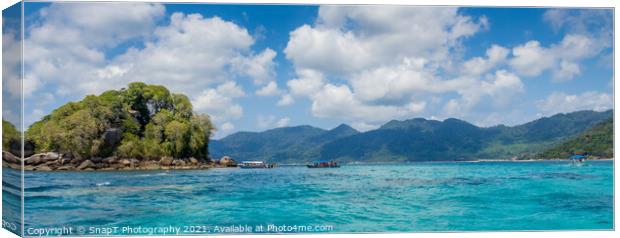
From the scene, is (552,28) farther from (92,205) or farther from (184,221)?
(92,205)

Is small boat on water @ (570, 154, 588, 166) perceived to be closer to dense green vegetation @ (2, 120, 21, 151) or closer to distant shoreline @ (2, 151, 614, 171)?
distant shoreline @ (2, 151, 614, 171)

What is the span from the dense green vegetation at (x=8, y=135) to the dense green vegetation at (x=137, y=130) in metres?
14.2

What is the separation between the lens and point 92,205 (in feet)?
28.2

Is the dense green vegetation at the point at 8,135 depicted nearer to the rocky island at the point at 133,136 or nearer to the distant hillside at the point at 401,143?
the distant hillside at the point at 401,143

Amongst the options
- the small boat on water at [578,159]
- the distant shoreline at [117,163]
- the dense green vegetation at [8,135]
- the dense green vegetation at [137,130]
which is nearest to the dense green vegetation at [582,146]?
the small boat on water at [578,159]

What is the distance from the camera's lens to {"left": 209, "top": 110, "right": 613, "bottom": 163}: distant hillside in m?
18.9

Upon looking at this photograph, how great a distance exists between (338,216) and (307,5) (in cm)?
351

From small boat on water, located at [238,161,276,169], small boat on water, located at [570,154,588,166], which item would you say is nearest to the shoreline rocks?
small boat on water, located at [238,161,276,169]

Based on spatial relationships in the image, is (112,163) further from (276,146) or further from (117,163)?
(276,146)

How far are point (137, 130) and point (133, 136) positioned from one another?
47cm

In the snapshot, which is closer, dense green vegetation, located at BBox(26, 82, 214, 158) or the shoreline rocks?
the shoreline rocks

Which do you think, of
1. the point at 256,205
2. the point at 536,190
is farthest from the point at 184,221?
the point at 536,190

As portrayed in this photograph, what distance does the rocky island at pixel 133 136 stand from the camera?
2245cm

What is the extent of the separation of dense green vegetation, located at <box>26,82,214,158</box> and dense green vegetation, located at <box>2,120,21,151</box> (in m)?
14.2
